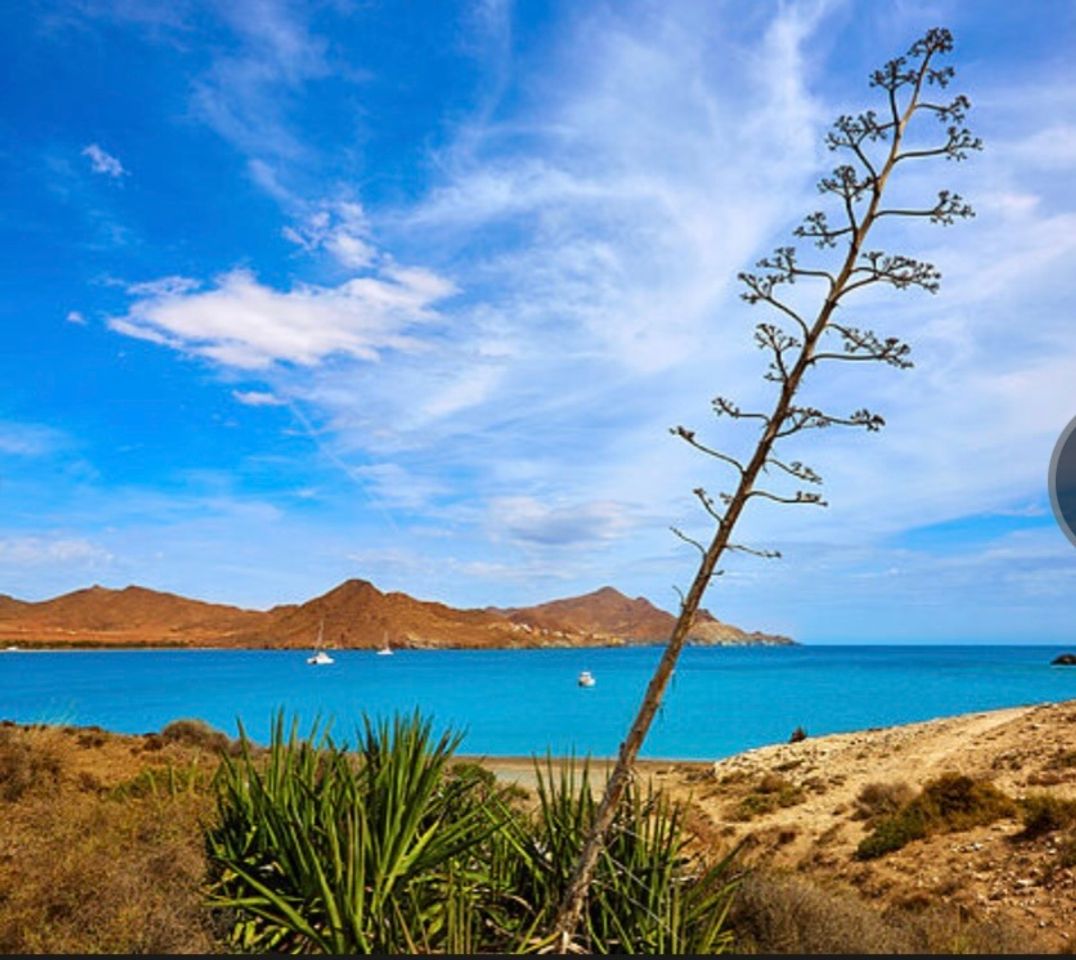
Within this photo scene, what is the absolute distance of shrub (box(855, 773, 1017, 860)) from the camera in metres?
16.0

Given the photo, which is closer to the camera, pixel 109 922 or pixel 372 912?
pixel 372 912

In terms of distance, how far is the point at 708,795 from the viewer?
2412 cm

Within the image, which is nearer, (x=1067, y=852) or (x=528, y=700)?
(x=1067, y=852)

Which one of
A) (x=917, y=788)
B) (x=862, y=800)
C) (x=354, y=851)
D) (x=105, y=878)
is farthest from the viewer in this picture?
(x=917, y=788)

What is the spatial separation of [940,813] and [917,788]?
10.1 ft

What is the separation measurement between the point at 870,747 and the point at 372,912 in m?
24.8

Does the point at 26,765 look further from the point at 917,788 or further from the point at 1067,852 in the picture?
the point at 917,788

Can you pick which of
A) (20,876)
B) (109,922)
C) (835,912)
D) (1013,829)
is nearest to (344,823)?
(109,922)

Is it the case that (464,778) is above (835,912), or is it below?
above

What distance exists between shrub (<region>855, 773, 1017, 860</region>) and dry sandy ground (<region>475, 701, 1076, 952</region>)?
0.89 ft

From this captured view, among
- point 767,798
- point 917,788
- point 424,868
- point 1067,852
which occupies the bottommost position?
point 767,798

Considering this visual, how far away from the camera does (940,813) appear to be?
16812 mm

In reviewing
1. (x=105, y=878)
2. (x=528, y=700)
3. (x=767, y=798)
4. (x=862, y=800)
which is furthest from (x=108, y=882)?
(x=528, y=700)

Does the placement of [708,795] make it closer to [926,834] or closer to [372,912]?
[926,834]
